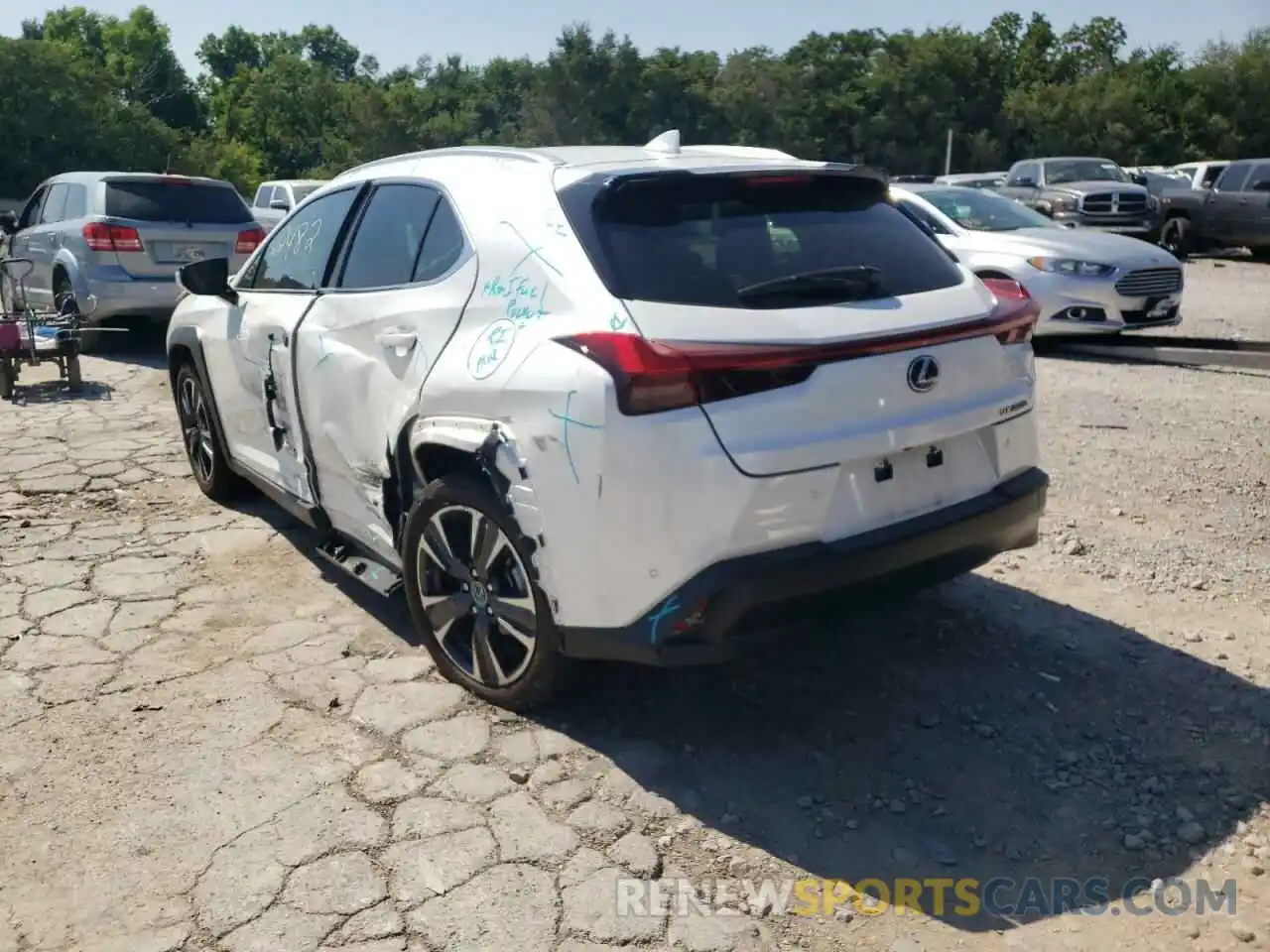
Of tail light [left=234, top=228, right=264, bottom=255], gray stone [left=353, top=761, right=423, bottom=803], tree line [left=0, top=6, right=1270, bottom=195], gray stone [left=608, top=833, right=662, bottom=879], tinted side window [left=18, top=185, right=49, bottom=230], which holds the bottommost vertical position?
gray stone [left=608, top=833, right=662, bottom=879]

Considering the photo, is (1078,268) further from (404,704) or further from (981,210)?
(404,704)

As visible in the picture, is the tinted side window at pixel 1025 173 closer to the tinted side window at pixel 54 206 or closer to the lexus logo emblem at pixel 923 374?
the tinted side window at pixel 54 206

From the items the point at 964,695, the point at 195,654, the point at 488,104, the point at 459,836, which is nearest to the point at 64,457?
the point at 195,654

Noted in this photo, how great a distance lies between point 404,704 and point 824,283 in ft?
6.43

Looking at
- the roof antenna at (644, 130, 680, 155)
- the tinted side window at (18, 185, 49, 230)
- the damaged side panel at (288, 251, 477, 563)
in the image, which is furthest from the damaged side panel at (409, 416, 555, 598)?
the tinted side window at (18, 185, 49, 230)

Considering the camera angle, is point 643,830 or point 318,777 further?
point 318,777

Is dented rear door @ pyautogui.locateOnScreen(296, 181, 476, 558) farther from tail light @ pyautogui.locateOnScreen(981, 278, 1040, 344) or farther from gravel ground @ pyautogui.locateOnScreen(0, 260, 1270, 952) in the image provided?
tail light @ pyautogui.locateOnScreen(981, 278, 1040, 344)

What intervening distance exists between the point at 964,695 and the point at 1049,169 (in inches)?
731

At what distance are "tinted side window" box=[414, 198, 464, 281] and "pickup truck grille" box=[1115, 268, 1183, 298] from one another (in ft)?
25.8

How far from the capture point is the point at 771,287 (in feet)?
10.1

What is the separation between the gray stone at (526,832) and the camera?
9.48ft

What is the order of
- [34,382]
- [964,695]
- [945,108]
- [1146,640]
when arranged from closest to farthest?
[964,695] → [1146,640] → [34,382] → [945,108]

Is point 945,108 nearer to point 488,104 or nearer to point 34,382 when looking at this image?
point 488,104

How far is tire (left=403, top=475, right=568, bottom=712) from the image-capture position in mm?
3287
